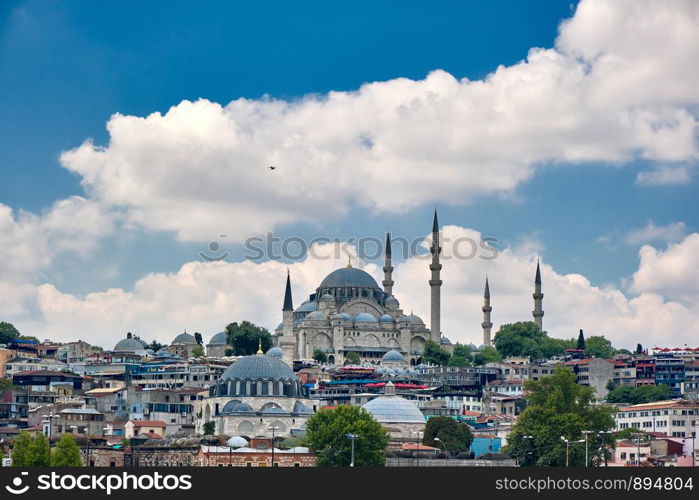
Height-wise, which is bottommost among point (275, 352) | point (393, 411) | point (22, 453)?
point (22, 453)

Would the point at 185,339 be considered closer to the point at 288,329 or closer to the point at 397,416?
the point at 288,329

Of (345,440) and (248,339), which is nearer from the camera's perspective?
(345,440)

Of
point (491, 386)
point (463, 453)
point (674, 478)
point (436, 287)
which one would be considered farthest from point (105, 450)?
point (436, 287)

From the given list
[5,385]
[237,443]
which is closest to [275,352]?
[5,385]

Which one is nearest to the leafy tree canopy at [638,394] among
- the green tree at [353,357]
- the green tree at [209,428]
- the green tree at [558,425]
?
the green tree at [353,357]

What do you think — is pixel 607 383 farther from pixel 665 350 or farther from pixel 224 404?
pixel 224 404

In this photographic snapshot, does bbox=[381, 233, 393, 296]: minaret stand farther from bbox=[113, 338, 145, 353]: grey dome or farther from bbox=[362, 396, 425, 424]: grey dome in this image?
bbox=[362, 396, 425, 424]: grey dome

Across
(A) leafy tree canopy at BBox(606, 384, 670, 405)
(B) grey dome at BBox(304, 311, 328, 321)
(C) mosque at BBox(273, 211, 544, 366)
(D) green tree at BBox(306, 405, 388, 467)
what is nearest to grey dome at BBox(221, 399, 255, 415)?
(D) green tree at BBox(306, 405, 388, 467)
